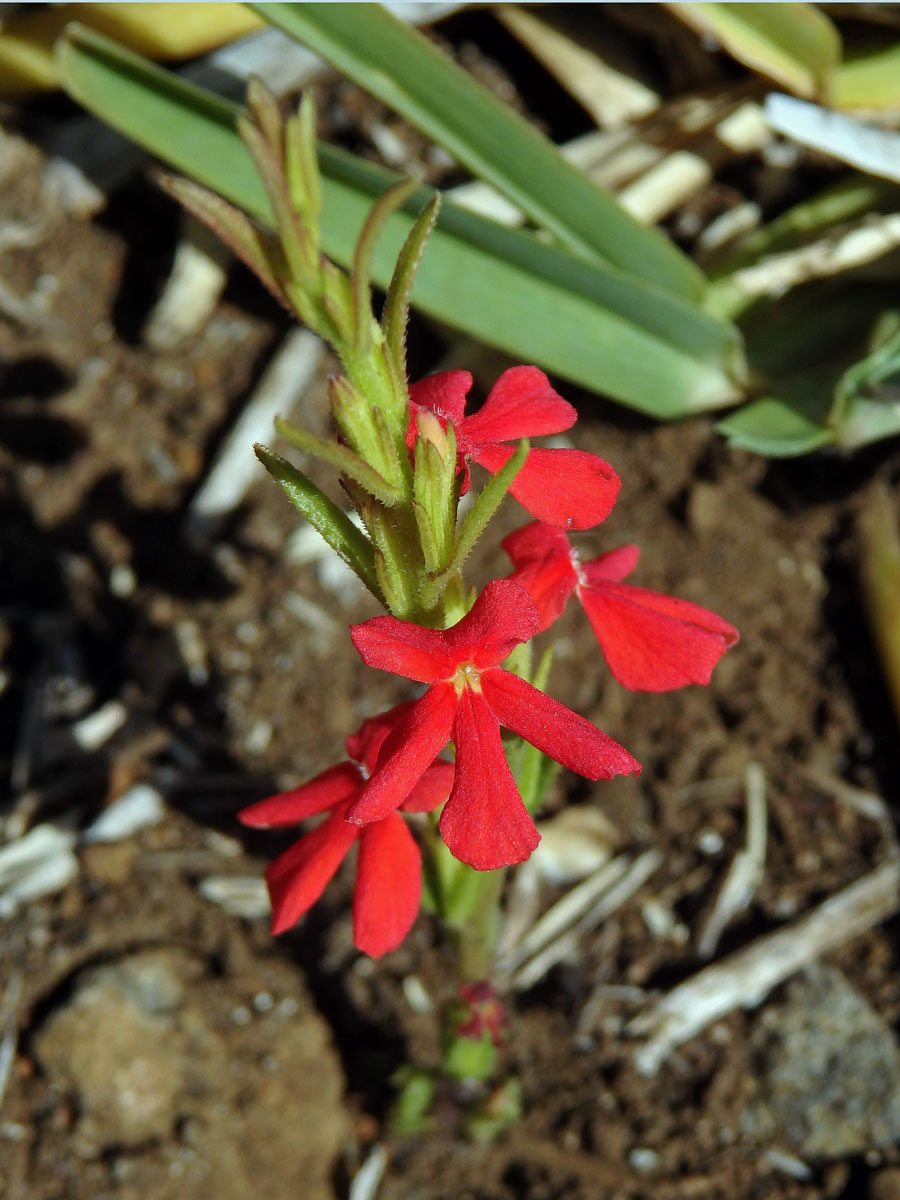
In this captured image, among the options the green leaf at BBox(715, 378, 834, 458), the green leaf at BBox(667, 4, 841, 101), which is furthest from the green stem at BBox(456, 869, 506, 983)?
the green leaf at BBox(667, 4, 841, 101)

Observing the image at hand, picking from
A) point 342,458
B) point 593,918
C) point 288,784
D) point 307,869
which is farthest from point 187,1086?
point 342,458

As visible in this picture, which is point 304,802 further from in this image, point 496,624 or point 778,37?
point 778,37

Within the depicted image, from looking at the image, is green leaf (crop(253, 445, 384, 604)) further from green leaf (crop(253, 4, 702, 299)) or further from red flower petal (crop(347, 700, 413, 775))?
green leaf (crop(253, 4, 702, 299))

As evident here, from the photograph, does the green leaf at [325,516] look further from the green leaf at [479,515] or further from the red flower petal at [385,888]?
the red flower petal at [385,888]

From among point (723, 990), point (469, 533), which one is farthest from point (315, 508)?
point (723, 990)

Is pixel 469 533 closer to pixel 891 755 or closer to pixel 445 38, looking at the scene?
pixel 891 755

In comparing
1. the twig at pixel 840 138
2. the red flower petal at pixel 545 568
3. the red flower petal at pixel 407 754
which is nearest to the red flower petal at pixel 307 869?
the red flower petal at pixel 407 754

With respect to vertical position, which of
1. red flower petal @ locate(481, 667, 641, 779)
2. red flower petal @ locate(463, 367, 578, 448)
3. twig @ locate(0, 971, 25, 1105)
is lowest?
twig @ locate(0, 971, 25, 1105)
